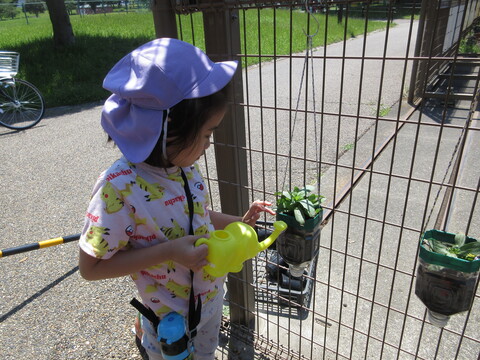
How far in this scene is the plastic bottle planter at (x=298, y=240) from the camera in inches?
55.9

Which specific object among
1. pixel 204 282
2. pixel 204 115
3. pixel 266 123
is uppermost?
pixel 204 115

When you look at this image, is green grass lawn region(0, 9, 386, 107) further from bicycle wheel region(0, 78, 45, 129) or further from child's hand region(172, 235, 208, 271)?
child's hand region(172, 235, 208, 271)

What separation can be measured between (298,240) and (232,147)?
0.57m

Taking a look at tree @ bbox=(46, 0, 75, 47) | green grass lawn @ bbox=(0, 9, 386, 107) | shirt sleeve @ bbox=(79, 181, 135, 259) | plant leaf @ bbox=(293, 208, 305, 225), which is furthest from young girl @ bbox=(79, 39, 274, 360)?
tree @ bbox=(46, 0, 75, 47)

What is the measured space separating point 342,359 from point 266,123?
14.7ft

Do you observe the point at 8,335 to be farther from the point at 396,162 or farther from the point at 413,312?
the point at 396,162

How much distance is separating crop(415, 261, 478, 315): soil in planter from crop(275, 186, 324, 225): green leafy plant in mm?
413

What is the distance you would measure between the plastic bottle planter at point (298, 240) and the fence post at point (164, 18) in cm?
95

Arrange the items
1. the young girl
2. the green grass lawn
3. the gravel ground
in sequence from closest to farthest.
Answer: the young girl
the gravel ground
the green grass lawn

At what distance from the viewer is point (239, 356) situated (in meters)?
2.12

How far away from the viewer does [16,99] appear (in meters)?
6.28

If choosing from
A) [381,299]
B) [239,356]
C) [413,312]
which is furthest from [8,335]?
[413,312]

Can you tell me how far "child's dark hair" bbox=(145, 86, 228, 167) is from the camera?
1107 millimetres

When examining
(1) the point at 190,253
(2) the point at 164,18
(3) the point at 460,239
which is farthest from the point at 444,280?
(2) the point at 164,18
